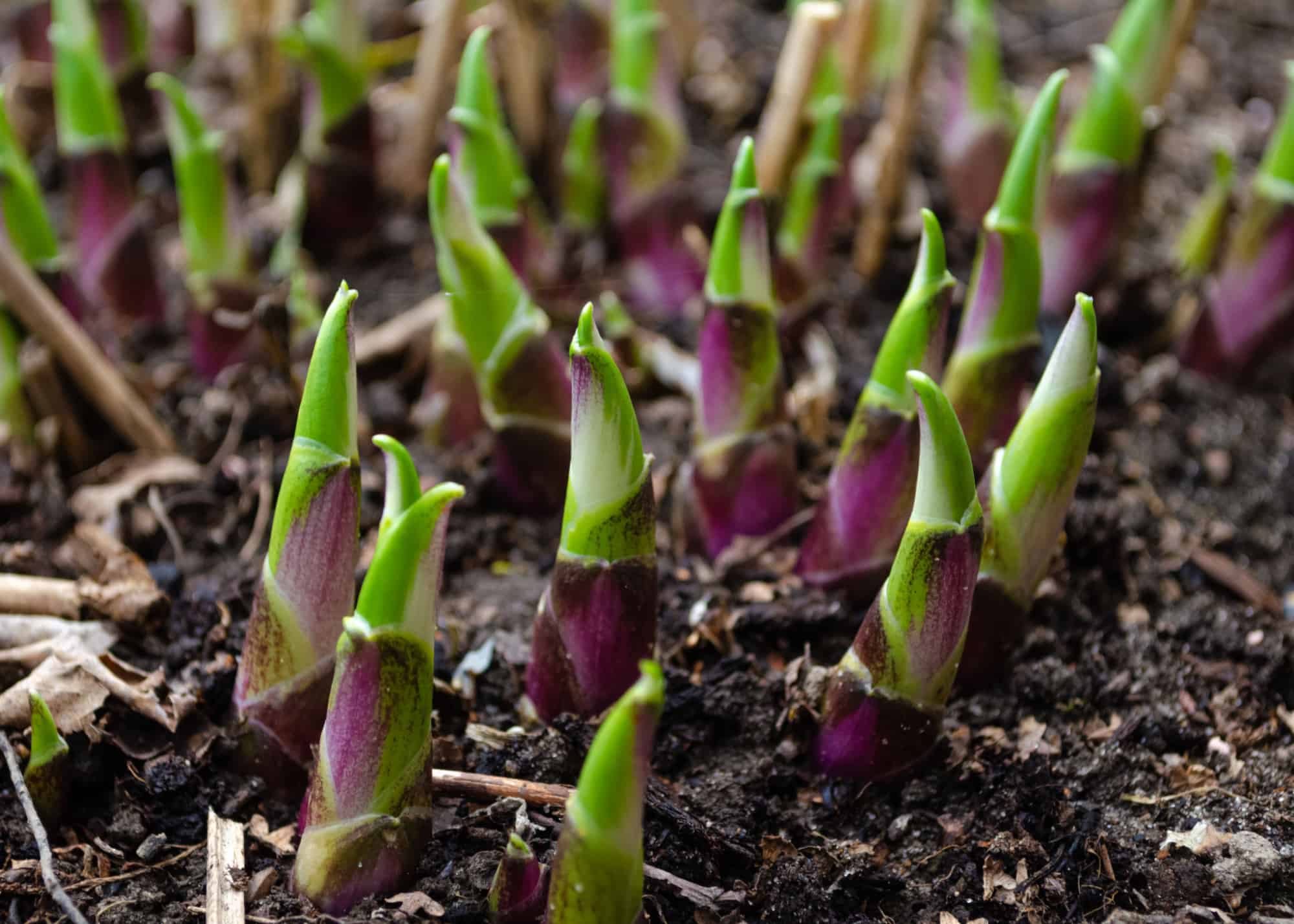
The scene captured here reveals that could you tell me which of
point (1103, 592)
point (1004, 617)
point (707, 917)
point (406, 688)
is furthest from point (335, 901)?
point (1103, 592)

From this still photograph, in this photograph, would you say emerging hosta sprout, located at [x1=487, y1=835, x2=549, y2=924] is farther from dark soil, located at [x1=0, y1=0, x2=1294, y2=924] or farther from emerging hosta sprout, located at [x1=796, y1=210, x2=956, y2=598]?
emerging hosta sprout, located at [x1=796, y1=210, x2=956, y2=598]

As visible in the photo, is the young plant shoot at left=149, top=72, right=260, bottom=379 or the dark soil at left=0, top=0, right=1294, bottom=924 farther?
the young plant shoot at left=149, top=72, right=260, bottom=379

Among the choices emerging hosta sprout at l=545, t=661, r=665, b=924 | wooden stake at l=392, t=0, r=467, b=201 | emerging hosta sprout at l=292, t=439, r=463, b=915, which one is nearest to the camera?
emerging hosta sprout at l=545, t=661, r=665, b=924

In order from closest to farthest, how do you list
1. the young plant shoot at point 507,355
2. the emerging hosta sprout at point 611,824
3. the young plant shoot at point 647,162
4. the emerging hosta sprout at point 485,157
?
the emerging hosta sprout at point 611,824, the young plant shoot at point 507,355, the emerging hosta sprout at point 485,157, the young plant shoot at point 647,162

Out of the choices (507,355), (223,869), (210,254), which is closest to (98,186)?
(210,254)

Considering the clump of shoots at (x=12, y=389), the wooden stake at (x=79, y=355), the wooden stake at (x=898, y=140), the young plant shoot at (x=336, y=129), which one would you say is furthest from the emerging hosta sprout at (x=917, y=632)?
the young plant shoot at (x=336, y=129)

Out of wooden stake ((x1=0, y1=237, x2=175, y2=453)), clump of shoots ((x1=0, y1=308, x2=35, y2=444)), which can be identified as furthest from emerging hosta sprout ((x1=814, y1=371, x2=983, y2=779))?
clump of shoots ((x1=0, y1=308, x2=35, y2=444))

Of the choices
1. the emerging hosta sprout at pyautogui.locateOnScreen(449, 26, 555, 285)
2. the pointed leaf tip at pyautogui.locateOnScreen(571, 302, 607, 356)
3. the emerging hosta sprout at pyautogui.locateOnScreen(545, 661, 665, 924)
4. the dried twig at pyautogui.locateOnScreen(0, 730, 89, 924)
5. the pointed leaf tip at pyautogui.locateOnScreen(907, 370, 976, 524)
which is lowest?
the dried twig at pyautogui.locateOnScreen(0, 730, 89, 924)

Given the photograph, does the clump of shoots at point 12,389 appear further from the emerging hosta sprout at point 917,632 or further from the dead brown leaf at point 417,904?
the emerging hosta sprout at point 917,632
